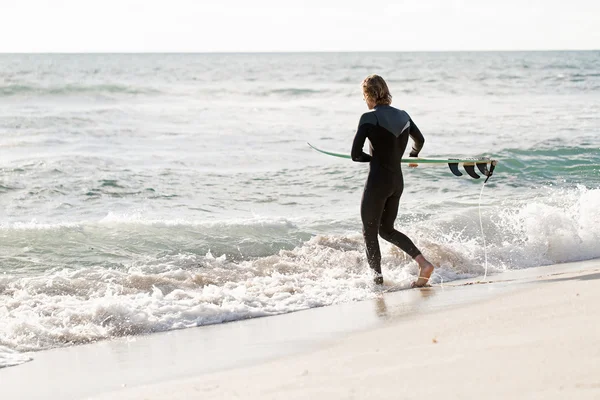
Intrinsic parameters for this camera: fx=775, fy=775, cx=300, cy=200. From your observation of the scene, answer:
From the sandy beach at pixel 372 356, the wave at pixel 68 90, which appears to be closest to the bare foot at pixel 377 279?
the sandy beach at pixel 372 356

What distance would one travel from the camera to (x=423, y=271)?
708cm

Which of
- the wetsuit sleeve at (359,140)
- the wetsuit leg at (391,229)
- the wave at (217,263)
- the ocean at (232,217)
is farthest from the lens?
the wetsuit leg at (391,229)

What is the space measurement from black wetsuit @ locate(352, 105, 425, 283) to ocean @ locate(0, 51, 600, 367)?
0.48m

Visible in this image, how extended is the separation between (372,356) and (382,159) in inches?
103

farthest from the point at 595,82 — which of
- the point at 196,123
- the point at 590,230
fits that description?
the point at 590,230

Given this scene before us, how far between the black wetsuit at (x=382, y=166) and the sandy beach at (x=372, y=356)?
66 centimetres

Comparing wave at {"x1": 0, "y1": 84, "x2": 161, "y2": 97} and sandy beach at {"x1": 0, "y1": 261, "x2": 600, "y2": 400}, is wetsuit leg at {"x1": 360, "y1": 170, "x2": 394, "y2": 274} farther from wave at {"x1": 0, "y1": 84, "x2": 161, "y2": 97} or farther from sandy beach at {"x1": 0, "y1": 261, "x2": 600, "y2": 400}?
wave at {"x1": 0, "y1": 84, "x2": 161, "y2": 97}

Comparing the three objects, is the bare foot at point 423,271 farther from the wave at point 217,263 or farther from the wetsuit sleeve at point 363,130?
the wetsuit sleeve at point 363,130

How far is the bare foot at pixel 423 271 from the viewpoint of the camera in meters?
7.04

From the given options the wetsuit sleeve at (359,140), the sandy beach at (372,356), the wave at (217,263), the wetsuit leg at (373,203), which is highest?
the wetsuit sleeve at (359,140)

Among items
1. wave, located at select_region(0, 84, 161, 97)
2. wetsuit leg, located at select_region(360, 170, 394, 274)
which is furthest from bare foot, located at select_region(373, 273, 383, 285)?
wave, located at select_region(0, 84, 161, 97)

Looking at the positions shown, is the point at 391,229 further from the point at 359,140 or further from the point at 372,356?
the point at 372,356

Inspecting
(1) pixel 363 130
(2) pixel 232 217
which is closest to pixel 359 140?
(1) pixel 363 130

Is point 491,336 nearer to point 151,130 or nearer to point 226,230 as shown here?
point 226,230
